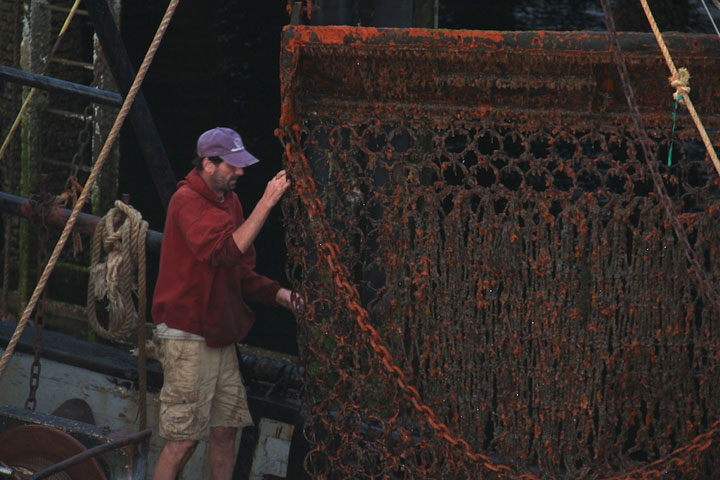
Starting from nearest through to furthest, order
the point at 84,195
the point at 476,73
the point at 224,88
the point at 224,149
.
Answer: the point at 476,73, the point at 84,195, the point at 224,149, the point at 224,88

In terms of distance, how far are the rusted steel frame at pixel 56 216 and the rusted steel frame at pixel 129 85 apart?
0.81ft

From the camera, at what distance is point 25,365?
6160 millimetres

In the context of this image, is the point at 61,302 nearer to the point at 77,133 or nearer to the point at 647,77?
the point at 77,133

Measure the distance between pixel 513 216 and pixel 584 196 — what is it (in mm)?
281

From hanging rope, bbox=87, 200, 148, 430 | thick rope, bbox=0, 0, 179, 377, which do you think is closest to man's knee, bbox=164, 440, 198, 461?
hanging rope, bbox=87, 200, 148, 430

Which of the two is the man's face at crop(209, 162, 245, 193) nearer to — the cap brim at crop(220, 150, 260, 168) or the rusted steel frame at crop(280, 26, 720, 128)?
the cap brim at crop(220, 150, 260, 168)

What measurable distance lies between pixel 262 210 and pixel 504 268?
42.8 inches

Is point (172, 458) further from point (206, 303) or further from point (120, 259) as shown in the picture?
point (120, 259)

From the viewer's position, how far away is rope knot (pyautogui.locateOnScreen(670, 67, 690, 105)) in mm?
3309

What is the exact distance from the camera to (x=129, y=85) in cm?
505

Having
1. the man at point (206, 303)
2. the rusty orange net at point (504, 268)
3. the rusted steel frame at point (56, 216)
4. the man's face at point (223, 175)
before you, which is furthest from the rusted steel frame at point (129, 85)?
the rusty orange net at point (504, 268)

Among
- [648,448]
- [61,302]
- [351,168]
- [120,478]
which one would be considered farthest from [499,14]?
[61,302]

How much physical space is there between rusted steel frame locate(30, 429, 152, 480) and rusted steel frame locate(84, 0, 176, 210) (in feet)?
4.54

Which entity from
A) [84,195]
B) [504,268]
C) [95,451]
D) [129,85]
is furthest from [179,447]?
[504,268]
